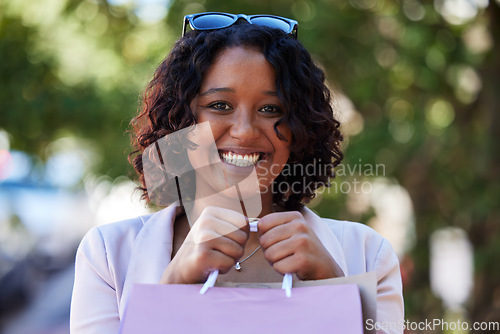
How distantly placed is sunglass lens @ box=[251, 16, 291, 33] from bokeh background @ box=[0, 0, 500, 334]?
7.95 ft

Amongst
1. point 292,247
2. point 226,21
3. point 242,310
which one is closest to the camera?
point 242,310

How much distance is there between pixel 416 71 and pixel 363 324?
3776 millimetres

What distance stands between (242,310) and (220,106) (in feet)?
2.13

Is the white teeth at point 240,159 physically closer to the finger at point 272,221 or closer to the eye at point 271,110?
the eye at point 271,110

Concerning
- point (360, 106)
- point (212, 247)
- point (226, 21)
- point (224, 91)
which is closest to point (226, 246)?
point (212, 247)

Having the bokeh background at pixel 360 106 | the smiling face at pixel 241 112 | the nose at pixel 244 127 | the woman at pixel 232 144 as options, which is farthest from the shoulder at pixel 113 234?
the bokeh background at pixel 360 106

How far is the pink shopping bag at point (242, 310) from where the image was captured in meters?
1.31

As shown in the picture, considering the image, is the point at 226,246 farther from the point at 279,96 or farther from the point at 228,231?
the point at 279,96

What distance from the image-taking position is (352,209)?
487 cm

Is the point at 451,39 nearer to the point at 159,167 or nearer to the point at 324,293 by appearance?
the point at 159,167

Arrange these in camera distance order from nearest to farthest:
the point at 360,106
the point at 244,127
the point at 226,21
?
the point at 244,127, the point at 226,21, the point at 360,106

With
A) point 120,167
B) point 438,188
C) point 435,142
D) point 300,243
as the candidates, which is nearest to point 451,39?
point 435,142

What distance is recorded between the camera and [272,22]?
1.93 metres

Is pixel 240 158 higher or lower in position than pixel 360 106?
lower
